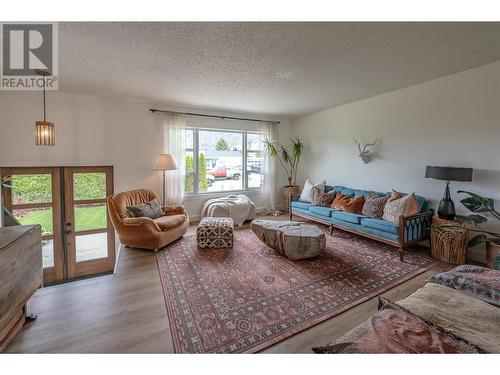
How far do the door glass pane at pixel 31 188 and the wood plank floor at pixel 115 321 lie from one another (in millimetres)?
2292

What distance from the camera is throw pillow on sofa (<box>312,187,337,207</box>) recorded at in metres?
4.41

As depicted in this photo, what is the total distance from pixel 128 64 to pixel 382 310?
348cm

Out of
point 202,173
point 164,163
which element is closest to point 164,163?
point 164,163

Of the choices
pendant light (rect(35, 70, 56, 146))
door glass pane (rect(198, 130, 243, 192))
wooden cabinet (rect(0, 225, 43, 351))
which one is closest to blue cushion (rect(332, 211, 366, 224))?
door glass pane (rect(198, 130, 243, 192))

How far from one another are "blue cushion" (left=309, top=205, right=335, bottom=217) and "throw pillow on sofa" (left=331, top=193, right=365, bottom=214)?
0.15 meters

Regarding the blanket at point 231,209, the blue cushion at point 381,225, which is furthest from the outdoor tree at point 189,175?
the blue cushion at point 381,225

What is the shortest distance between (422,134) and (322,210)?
1.96 m

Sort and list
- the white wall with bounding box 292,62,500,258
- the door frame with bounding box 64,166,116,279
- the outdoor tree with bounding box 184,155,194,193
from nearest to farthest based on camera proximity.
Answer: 1. the white wall with bounding box 292,62,500,258
2. the door frame with bounding box 64,166,116,279
3. the outdoor tree with bounding box 184,155,194,193

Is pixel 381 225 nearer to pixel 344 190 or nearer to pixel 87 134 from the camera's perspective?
pixel 344 190

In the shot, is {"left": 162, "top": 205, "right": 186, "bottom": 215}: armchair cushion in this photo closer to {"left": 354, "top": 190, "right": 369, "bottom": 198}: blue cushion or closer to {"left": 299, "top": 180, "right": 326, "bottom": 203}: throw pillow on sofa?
{"left": 299, "top": 180, "right": 326, "bottom": 203}: throw pillow on sofa

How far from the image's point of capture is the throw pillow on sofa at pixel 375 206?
3472mm

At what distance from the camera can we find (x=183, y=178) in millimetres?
4750
